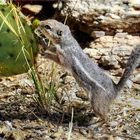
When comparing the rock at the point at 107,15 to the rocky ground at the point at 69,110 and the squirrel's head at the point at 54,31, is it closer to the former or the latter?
the rocky ground at the point at 69,110

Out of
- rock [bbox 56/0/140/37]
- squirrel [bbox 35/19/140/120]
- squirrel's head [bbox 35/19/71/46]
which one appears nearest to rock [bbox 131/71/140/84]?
rock [bbox 56/0/140/37]

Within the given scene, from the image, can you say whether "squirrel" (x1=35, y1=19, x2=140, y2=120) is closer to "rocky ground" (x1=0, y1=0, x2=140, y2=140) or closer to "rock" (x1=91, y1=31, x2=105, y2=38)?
"rocky ground" (x1=0, y1=0, x2=140, y2=140)

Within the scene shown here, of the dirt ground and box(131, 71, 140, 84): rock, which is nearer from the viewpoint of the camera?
the dirt ground

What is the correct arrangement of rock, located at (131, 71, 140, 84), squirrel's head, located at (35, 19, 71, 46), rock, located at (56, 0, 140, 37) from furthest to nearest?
1. rock, located at (56, 0, 140, 37)
2. rock, located at (131, 71, 140, 84)
3. squirrel's head, located at (35, 19, 71, 46)

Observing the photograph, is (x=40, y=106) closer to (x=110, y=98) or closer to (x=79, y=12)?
(x=110, y=98)

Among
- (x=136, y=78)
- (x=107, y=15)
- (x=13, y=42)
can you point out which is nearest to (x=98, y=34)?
(x=107, y=15)

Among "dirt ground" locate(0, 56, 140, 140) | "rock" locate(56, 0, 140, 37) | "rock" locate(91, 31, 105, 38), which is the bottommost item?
"dirt ground" locate(0, 56, 140, 140)

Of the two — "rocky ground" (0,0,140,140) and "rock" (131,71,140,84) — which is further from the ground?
"rock" (131,71,140,84)
